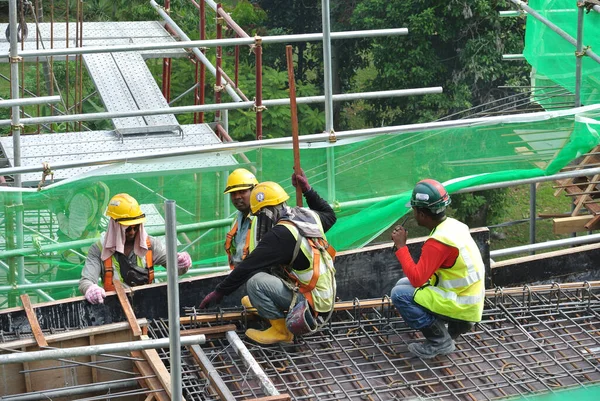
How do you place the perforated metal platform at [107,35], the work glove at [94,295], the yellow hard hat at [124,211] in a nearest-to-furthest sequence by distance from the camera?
the work glove at [94,295]
the yellow hard hat at [124,211]
the perforated metal platform at [107,35]

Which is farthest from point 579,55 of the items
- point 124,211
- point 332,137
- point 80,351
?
point 80,351

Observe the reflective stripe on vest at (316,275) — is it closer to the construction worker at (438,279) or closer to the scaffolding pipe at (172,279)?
the construction worker at (438,279)

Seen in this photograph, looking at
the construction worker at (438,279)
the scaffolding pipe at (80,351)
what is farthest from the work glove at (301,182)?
the scaffolding pipe at (80,351)

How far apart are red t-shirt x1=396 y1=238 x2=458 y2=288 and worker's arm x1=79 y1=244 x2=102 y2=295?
2.49m

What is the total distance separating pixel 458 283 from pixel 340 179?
109 inches

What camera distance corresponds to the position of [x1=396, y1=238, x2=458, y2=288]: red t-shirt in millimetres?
8156

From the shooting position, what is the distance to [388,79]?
2272cm

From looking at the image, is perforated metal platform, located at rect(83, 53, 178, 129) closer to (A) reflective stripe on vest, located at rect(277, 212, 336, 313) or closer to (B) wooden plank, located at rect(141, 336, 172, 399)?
(A) reflective stripe on vest, located at rect(277, 212, 336, 313)

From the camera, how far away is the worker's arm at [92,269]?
29.3 ft

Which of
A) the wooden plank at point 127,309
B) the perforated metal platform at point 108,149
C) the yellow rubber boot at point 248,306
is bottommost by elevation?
the yellow rubber boot at point 248,306

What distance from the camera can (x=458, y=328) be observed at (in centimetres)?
859

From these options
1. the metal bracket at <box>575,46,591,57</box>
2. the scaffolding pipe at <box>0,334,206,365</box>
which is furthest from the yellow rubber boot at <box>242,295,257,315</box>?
the metal bracket at <box>575,46,591,57</box>

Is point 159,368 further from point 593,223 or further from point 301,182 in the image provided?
point 593,223

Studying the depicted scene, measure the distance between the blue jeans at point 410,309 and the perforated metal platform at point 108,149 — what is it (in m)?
2.56
